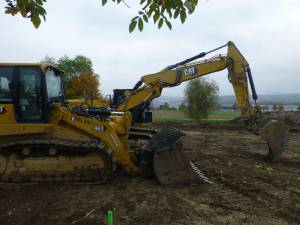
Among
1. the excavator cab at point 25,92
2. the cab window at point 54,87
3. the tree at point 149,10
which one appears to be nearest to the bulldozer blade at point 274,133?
the cab window at point 54,87

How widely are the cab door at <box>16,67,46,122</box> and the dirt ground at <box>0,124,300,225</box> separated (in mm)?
1400

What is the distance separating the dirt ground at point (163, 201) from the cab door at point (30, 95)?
140 cm

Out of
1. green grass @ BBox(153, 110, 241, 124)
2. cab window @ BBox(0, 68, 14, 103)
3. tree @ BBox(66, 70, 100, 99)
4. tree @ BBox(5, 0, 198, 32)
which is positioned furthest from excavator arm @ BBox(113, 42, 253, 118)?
tree @ BBox(66, 70, 100, 99)

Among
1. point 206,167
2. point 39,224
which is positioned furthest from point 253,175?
point 39,224

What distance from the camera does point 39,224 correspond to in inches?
275

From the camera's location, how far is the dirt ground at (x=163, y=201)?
7176 millimetres

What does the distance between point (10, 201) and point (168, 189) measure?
2888mm

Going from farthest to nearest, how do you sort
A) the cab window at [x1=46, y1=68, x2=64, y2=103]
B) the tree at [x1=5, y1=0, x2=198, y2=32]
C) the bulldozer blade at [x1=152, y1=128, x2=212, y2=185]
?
1. the cab window at [x1=46, y1=68, x2=64, y2=103]
2. the bulldozer blade at [x1=152, y1=128, x2=212, y2=185]
3. the tree at [x1=5, y1=0, x2=198, y2=32]

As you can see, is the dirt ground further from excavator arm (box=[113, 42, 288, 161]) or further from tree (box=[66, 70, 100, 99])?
tree (box=[66, 70, 100, 99])

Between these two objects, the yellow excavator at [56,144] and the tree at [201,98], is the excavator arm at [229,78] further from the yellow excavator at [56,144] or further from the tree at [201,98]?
the tree at [201,98]

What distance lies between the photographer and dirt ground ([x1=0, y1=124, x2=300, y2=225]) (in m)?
7.18

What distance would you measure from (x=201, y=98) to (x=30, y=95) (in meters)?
31.3

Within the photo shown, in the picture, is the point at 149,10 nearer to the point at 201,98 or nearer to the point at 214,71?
the point at 214,71

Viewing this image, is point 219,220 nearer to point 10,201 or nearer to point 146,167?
point 146,167
